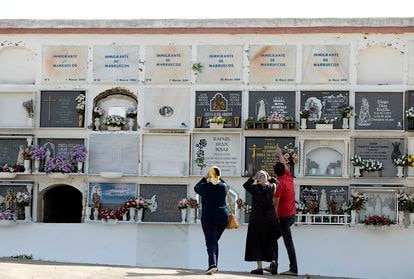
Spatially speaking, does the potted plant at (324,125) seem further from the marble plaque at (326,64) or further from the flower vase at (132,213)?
the flower vase at (132,213)

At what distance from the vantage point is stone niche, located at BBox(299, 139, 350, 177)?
1659cm

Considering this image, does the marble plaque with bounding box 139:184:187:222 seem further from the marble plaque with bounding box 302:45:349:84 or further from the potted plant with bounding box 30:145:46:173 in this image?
the marble plaque with bounding box 302:45:349:84

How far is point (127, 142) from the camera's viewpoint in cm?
1711

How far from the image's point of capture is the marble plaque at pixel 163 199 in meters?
16.8

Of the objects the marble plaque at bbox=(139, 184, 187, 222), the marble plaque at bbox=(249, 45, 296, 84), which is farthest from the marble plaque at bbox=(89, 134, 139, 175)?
the marble plaque at bbox=(249, 45, 296, 84)

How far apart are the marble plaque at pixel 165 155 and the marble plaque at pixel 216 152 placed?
0.19m

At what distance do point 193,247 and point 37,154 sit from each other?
3.88m

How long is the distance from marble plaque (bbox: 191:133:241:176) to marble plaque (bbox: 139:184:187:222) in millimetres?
567

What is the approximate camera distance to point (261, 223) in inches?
482

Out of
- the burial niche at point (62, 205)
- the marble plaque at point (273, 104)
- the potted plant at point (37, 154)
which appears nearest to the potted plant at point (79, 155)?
the potted plant at point (37, 154)

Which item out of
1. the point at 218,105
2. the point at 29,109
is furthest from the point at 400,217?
the point at 29,109

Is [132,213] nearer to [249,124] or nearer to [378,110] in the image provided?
[249,124]

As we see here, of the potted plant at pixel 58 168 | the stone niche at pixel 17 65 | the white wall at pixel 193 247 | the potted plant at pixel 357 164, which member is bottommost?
the white wall at pixel 193 247

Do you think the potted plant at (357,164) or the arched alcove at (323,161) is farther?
the arched alcove at (323,161)
